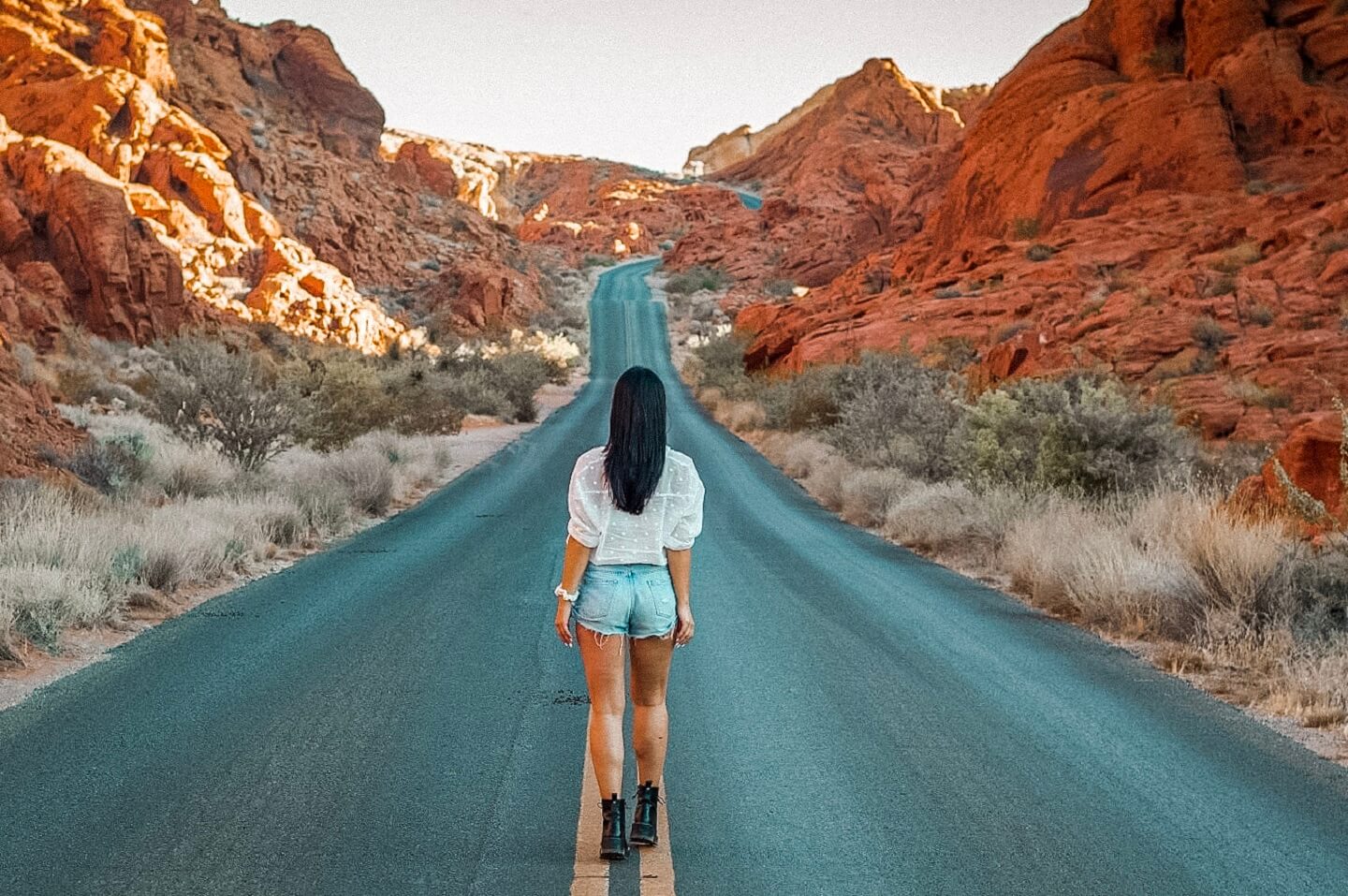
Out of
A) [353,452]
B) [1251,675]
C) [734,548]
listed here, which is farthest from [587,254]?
[1251,675]

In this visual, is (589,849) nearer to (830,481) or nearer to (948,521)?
(948,521)

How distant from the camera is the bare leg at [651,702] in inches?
178

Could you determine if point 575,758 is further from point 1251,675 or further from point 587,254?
point 587,254

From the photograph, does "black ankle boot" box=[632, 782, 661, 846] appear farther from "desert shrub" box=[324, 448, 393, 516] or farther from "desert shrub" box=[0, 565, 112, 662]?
"desert shrub" box=[324, 448, 393, 516]

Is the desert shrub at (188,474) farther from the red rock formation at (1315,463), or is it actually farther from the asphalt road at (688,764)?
the red rock formation at (1315,463)

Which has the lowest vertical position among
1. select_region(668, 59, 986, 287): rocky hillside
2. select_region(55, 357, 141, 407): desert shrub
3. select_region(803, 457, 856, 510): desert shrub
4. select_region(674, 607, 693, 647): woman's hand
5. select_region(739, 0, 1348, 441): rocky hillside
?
select_region(803, 457, 856, 510): desert shrub

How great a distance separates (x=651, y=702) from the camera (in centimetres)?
457

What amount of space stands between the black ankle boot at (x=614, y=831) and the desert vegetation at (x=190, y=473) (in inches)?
185

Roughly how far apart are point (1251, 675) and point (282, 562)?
896cm

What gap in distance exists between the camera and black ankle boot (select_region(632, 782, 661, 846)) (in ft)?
14.6

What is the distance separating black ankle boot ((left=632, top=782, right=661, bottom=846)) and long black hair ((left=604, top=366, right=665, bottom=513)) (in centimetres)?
115

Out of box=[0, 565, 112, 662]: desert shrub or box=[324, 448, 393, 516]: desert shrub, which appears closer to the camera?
box=[0, 565, 112, 662]: desert shrub

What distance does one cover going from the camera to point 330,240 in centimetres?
5209

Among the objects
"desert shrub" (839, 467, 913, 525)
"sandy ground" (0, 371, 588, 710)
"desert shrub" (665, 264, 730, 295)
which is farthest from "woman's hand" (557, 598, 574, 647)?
"desert shrub" (665, 264, 730, 295)
